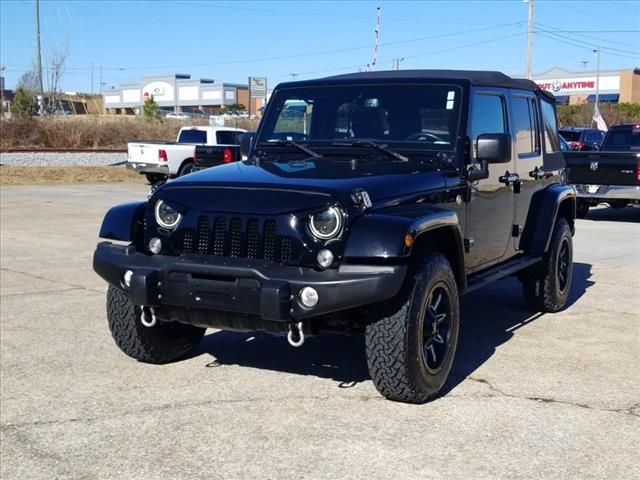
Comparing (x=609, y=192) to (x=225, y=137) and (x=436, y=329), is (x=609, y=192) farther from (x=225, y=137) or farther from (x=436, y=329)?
(x=225, y=137)

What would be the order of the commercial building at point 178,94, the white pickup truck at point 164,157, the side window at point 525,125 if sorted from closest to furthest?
the side window at point 525,125 < the white pickup truck at point 164,157 < the commercial building at point 178,94

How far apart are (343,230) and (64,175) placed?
22945 mm

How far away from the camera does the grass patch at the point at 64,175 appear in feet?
80.5

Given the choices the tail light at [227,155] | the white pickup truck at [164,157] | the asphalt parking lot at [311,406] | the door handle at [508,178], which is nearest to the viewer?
the asphalt parking lot at [311,406]

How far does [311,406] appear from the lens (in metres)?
4.74

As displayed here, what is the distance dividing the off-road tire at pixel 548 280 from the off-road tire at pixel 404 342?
263cm

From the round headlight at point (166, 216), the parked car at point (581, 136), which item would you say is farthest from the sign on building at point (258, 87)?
the round headlight at point (166, 216)

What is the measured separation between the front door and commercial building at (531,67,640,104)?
65.6 meters

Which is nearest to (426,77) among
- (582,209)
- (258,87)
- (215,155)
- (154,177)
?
(582,209)

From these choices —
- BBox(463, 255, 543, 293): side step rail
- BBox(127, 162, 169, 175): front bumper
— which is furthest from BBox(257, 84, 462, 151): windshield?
BBox(127, 162, 169, 175): front bumper

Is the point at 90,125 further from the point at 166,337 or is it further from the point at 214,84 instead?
the point at 214,84

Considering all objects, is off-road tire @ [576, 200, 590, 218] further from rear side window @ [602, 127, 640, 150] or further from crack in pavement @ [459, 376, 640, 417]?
crack in pavement @ [459, 376, 640, 417]

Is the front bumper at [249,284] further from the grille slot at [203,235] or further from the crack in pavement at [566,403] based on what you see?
the crack in pavement at [566,403]

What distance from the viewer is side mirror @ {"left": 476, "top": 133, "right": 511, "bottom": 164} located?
17.6 feet
